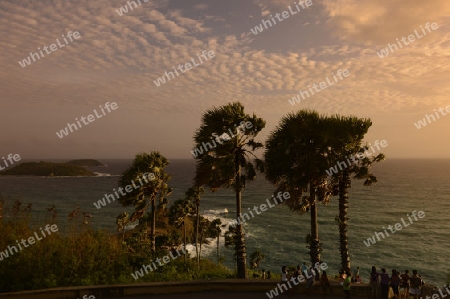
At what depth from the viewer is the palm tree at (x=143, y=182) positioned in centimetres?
2922

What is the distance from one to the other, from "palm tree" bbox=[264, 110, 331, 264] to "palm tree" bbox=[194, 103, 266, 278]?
5.35 feet

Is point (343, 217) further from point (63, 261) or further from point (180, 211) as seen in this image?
point (180, 211)

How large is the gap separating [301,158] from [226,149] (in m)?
4.56

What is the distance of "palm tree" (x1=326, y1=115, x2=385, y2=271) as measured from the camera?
17.9m

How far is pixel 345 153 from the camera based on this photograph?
1786 cm

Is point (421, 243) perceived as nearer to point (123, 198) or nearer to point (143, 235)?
point (143, 235)

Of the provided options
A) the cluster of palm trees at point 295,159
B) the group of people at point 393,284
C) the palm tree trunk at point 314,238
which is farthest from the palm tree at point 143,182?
the group of people at point 393,284

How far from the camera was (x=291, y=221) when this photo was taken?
308ft

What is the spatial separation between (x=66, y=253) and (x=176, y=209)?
33.3m

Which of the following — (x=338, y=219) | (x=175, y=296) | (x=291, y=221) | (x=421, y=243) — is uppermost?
(x=175, y=296)

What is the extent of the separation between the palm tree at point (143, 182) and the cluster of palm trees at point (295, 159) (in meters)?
11.5

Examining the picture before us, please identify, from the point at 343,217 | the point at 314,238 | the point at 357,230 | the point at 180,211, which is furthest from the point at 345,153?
the point at 357,230

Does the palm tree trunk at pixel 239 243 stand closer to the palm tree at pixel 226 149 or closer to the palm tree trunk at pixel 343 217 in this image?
the palm tree at pixel 226 149

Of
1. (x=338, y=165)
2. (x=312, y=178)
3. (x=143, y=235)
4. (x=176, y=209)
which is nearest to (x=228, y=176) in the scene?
(x=312, y=178)
